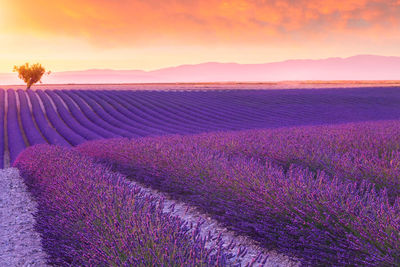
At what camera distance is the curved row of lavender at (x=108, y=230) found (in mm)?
2039

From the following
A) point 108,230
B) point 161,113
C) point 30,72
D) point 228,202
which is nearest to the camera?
point 108,230

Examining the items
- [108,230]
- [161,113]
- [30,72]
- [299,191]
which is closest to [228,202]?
[299,191]

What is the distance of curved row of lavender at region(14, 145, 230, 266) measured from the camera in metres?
2.04

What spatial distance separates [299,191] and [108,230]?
1.80 metres

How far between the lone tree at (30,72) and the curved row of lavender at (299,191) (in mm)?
29161

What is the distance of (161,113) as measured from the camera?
17.9 m

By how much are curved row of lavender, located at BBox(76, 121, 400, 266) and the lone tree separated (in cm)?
2916

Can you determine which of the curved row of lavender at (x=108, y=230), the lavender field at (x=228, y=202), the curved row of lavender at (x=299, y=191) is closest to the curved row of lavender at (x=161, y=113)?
the lavender field at (x=228, y=202)

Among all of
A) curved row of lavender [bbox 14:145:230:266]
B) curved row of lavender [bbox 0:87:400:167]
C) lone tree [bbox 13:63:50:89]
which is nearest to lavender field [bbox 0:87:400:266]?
curved row of lavender [bbox 14:145:230:266]

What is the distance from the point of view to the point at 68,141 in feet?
44.1

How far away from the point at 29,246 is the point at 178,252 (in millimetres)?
2428

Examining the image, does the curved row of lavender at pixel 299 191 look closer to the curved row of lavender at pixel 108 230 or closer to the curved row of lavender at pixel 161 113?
the curved row of lavender at pixel 108 230

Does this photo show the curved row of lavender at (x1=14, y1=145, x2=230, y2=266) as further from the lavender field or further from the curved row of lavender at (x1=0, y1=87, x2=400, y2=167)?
the curved row of lavender at (x1=0, y1=87, x2=400, y2=167)

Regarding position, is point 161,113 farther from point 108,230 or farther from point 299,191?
point 108,230
